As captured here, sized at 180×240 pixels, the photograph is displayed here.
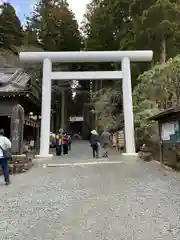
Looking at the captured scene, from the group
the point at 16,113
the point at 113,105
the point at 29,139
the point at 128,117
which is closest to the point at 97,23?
the point at 113,105

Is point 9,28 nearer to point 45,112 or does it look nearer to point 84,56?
point 84,56

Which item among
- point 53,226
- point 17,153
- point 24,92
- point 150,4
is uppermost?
point 150,4

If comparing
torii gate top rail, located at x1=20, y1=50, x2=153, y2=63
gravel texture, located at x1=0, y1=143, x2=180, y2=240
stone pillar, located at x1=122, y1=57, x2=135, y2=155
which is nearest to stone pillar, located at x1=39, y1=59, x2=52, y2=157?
torii gate top rail, located at x1=20, y1=50, x2=153, y2=63

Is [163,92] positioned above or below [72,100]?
below

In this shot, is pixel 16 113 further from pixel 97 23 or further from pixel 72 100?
pixel 72 100

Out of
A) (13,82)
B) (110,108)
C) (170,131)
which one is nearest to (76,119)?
(110,108)

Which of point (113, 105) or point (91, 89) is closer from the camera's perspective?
point (113, 105)

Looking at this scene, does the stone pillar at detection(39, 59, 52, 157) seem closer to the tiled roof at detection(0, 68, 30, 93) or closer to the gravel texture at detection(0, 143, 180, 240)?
the tiled roof at detection(0, 68, 30, 93)

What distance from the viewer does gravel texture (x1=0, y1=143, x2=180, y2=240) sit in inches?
185

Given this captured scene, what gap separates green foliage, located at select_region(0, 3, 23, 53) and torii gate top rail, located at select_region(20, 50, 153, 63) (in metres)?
19.7

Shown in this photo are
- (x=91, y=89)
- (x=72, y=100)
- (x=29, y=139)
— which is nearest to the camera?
(x=29, y=139)

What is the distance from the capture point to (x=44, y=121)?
1975cm

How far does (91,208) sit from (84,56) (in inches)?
→ 601

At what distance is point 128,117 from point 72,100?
32.0m
